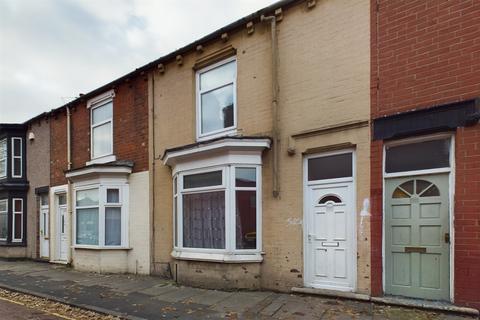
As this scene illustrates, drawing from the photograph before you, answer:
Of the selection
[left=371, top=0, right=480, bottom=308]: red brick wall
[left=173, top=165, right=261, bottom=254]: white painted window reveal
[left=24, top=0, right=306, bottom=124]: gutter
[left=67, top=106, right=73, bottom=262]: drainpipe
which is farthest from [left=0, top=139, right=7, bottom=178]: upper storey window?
[left=371, top=0, right=480, bottom=308]: red brick wall

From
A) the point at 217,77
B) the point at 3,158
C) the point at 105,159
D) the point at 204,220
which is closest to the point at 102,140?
the point at 105,159

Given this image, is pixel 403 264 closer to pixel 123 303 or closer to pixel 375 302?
pixel 375 302

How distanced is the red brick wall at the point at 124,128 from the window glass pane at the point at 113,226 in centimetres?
151

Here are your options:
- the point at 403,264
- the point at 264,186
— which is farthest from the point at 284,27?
the point at 403,264

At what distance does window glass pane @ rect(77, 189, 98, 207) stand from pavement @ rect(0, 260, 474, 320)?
2.51m

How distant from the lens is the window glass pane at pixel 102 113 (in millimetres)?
13680

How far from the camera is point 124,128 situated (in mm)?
12875

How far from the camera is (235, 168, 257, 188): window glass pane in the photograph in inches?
364

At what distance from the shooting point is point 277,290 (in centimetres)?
864

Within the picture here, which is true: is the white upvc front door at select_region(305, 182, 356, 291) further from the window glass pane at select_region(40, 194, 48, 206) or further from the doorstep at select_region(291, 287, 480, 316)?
the window glass pane at select_region(40, 194, 48, 206)

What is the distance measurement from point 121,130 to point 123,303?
6190mm

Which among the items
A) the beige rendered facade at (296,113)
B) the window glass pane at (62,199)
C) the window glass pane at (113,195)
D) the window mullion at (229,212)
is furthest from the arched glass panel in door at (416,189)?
the window glass pane at (62,199)

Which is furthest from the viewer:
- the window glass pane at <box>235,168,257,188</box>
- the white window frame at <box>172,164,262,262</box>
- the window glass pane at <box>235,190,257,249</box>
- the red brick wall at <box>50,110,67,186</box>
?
the red brick wall at <box>50,110,67,186</box>

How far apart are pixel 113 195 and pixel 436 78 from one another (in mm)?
9562
